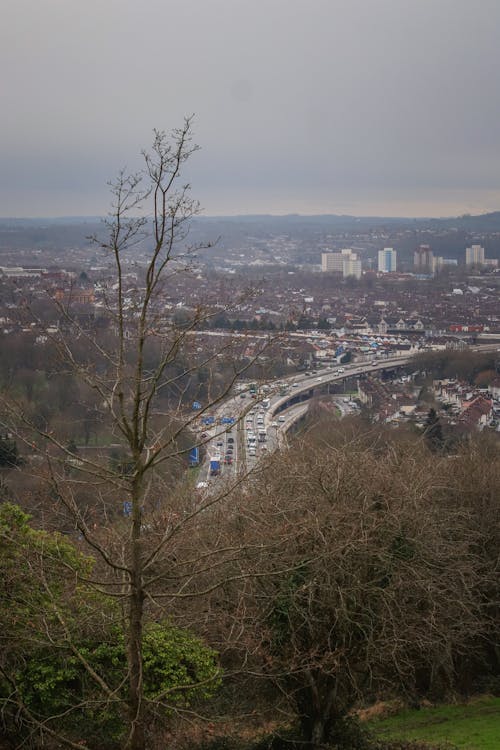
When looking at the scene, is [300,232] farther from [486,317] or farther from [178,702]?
[178,702]

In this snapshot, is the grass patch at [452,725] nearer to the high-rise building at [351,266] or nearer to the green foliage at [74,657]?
the green foliage at [74,657]

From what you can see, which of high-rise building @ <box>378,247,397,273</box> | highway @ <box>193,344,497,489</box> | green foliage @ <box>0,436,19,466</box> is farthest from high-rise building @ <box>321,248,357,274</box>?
green foliage @ <box>0,436,19,466</box>

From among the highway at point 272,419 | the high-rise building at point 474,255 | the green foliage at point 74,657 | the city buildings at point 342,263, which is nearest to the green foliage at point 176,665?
the green foliage at point 74,657

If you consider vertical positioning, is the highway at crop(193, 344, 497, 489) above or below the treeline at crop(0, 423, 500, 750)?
below

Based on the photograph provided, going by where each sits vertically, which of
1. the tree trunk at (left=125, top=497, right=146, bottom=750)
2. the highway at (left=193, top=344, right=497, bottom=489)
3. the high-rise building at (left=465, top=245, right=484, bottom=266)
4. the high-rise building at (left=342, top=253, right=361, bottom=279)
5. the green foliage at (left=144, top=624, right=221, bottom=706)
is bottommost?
the highway at (left=193, top=344, right=497, bottom=489)

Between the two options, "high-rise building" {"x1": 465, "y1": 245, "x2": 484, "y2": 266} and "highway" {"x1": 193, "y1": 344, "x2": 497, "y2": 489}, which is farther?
"high-rise building" {"x1": 465, "y1": 245, "x2": 484, "y2": 266}

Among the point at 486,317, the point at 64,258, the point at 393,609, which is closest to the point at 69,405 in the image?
the point at 393,609

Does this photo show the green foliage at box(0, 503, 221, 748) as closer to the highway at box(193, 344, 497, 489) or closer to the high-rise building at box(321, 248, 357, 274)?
the highway at box(193, 344, 497, 489)
